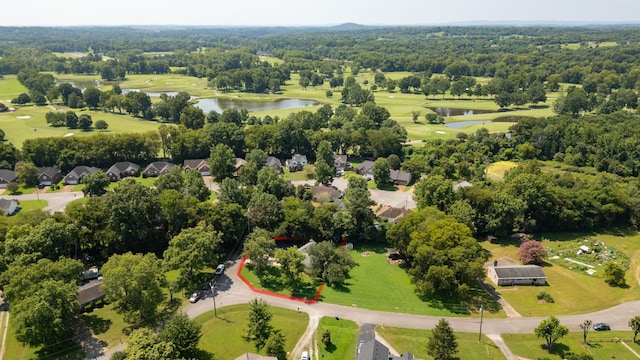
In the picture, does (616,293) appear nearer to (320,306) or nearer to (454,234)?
(454,234)

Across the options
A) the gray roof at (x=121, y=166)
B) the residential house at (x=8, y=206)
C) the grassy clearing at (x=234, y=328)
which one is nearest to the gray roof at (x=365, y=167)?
the gray roof at (x=121, y=166)

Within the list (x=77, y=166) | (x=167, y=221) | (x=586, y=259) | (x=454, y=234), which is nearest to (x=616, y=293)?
(x=586, y=259)

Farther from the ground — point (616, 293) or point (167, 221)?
point (167, 221)

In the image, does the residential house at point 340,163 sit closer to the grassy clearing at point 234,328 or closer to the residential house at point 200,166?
the residential house at point 200,166

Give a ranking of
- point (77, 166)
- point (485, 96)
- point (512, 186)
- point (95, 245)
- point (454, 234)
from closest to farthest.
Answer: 1. point (454, 234)
2. point (95, 245)
3. point (512, 186)
4. point (77, 166)
5. point (485, 96)

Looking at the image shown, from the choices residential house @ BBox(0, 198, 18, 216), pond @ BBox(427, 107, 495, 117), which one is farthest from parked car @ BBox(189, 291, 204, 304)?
pond @ BBox(427, 107, 495, 117)

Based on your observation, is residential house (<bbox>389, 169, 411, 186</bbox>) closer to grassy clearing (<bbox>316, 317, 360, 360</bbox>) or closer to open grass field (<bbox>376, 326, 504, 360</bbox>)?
open grass field (<bbox>376, 326, 504, 360</bbox>)
